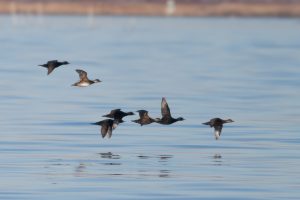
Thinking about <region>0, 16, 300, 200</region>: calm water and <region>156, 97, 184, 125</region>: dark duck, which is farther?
<region>156, 97, 184, 125</region>: dark duck

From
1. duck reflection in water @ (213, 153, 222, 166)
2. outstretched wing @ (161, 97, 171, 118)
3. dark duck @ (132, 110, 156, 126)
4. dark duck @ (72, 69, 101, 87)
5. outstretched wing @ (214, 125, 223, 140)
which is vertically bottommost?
duck reflection in water @ (213, 153, 222, 166)

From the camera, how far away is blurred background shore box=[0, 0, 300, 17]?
13005 centimetres

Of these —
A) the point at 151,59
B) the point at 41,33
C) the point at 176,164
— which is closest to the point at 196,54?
the point at 151,59

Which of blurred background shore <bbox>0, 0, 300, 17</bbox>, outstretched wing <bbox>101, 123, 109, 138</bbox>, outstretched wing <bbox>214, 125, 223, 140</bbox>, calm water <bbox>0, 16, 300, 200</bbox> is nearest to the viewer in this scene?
calm water <bbox>0, 16, 300, 200</bbox>

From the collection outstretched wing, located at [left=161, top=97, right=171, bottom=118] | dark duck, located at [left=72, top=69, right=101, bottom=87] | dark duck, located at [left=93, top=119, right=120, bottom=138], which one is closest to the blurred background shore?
dark duck, located at [left=72, top=69, right=101, bottom=87]

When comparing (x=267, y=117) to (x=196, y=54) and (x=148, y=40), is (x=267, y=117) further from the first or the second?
(x=148, y=40)

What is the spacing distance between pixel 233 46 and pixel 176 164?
42.0 meters

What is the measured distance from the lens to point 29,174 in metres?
20.8

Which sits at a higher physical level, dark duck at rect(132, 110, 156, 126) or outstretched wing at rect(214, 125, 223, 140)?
dark duck at rect(132, 110, 156, 126)

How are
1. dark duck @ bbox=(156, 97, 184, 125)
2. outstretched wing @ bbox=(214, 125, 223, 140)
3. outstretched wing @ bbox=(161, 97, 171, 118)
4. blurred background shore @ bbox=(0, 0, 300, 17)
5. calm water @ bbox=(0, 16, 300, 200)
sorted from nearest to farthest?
calm water @ bbox=(0, 16, 300, 200), dark duck @ bbox=(156, 97, 184, 125), outstretched wing @ bbox=(161, 97, 171, 118), outstretched wing @ bbox=(214, 125, 223, 140), blurred background shore @ bbox=(0, 0, 300, 17)

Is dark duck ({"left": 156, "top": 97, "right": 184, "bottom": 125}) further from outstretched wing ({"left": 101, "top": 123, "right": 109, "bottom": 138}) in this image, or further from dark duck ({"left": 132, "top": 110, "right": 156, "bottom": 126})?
outstretched wing ({"left": 101, "top": 123, "right": 109, "bottom": 138})

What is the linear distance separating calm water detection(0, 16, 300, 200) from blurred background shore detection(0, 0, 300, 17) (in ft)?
256

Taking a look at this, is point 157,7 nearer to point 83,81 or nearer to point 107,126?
point 83,81

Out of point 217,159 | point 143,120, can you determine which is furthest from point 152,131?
point 217,159
